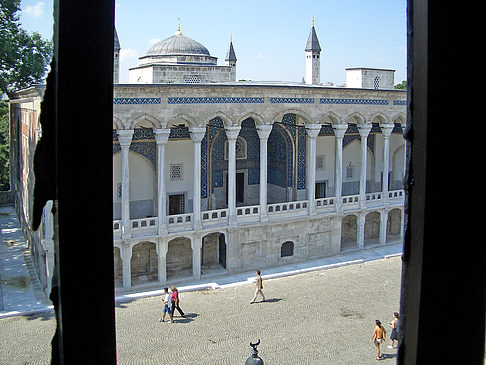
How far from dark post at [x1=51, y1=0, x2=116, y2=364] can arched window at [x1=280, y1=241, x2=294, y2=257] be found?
18980mm

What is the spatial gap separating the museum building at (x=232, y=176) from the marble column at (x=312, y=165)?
0.04m

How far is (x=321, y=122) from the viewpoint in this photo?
2033 cm

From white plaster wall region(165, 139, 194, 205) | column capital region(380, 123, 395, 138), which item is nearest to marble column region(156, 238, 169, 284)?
white plaster wall region(165, 139, 194, 205)

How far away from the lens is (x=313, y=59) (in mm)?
27391

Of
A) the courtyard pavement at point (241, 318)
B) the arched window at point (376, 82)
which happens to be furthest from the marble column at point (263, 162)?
the arched window at point (376, 82)

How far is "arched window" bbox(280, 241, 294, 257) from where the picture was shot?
20.0 metres

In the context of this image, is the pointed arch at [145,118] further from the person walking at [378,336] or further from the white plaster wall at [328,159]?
the person walking at [378,336]

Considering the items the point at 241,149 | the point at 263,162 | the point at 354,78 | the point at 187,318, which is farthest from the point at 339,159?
the point at 187,318

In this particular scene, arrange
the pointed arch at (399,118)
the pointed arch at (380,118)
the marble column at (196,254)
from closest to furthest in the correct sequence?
1. the marble column at (196,254)
2. the pointed arch at (380,118)
3. the pointed arch at (399,118)

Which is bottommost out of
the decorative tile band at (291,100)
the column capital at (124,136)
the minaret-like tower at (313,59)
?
the column capital at (124,136)

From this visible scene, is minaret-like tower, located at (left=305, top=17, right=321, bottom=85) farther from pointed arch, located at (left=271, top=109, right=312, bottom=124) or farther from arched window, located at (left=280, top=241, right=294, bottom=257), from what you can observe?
arched window, located at (left=280, top=241, right=294, bottom=257)

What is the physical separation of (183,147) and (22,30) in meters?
11.8

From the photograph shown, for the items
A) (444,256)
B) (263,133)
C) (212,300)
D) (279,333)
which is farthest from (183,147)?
(444,256)

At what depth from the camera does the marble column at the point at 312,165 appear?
793 inches
